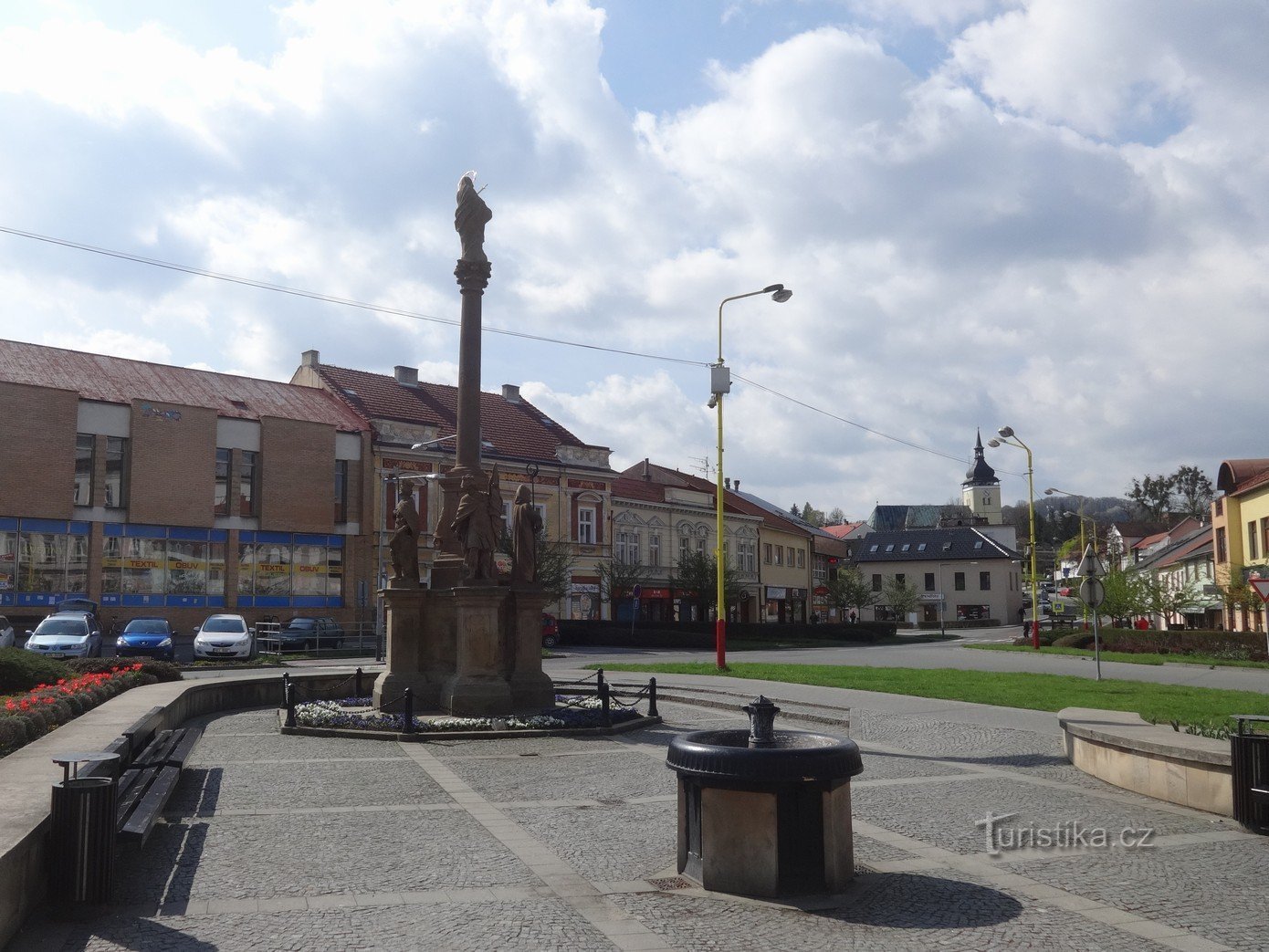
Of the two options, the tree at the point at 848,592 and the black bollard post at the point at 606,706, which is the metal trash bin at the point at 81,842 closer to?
the black bollard post at the point at 606,706

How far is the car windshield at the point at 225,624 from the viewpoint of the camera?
107 ft

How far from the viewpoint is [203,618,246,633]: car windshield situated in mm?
32562

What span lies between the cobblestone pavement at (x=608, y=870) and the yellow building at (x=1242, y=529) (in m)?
39.0

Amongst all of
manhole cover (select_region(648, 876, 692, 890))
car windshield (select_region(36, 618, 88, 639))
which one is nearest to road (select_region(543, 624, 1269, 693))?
car windshield (select_region(36, 618, 88, 639))

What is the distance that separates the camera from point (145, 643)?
1197 inches

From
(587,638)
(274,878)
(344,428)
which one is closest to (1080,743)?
(274,878)

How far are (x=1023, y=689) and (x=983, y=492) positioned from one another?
124 metres

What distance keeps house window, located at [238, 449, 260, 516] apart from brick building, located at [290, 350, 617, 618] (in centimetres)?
502

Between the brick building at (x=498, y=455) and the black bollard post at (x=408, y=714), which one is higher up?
the brick building at (x=498, y=455)

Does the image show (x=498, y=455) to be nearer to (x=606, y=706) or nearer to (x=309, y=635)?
(x=309, y=635)

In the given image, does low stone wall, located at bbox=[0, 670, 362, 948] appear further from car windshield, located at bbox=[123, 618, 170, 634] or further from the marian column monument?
car windshield, located at bbox=[123, 618, 170, 634]

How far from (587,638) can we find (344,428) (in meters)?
14.6

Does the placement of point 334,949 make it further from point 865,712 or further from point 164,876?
point 865,712

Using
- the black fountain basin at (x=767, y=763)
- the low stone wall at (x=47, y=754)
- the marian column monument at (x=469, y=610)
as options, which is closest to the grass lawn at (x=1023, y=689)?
the black fountain basin at (x=767, y=763)
